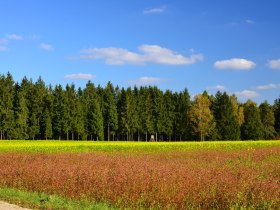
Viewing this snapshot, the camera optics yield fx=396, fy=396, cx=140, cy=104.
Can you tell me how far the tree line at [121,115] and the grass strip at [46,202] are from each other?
237ft

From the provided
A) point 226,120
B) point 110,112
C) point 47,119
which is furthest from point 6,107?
point 226,120

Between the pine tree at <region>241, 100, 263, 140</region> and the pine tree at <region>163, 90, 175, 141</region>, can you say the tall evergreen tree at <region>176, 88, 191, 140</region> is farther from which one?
the pine tree at <region>241, 100, 263, 140</region>

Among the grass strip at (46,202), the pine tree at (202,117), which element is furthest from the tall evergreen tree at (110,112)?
the grass strip at (46,202)

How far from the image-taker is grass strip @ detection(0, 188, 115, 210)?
10.9m

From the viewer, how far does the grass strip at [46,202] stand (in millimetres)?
10853

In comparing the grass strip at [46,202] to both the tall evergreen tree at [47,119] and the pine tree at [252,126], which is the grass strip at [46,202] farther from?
the pine tree at [252,126]

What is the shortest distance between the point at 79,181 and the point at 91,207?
11.6 feet

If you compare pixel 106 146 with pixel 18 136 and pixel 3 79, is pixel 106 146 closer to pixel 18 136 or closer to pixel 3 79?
pixel 18 136

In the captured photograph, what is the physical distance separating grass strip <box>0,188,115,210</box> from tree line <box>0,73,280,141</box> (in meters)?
72.1

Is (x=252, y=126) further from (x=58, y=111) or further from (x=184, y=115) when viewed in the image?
(x=58, y=111)

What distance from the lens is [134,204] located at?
11625 mm

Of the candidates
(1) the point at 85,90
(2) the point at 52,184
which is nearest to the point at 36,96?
(1) the point at 85,90

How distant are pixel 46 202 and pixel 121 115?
82.8 metres

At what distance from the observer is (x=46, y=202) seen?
11.4 metres
